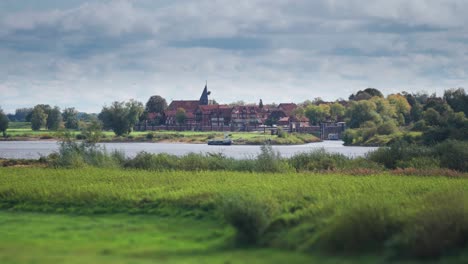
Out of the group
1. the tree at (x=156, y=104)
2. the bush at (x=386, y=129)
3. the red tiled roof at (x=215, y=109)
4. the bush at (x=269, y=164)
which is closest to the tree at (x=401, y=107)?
the bush at (x=386, y=129)

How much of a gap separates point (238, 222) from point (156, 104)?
152 meters

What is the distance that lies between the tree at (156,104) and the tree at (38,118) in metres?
36.7

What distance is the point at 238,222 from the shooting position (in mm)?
16078

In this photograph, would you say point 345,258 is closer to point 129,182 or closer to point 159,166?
point 129,182

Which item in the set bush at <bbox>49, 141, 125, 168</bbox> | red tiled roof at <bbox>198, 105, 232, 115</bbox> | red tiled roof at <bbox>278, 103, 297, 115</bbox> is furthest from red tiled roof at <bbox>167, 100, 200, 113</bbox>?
bush at <bbox>49, 141, 125, 168</bbox>

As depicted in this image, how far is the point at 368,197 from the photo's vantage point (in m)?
18.9

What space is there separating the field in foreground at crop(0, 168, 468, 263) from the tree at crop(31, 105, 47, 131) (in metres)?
109

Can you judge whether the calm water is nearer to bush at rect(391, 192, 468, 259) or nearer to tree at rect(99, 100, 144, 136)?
tree at rect(99, 100, 144, 136)

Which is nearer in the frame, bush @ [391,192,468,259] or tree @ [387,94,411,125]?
bush @ [391,192,468,259]

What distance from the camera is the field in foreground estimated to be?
1412 cm

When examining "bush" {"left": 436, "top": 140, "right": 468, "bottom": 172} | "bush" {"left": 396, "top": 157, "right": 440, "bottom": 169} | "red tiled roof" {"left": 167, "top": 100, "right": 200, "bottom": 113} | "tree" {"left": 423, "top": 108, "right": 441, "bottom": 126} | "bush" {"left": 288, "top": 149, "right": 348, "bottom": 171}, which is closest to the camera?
"bush" {"left": 396, "top": 157, "right": 440, "bottom": 169}

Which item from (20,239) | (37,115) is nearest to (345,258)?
(20,239)

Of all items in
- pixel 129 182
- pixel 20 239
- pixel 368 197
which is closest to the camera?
pixel 20 239

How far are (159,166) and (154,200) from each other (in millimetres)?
13840
